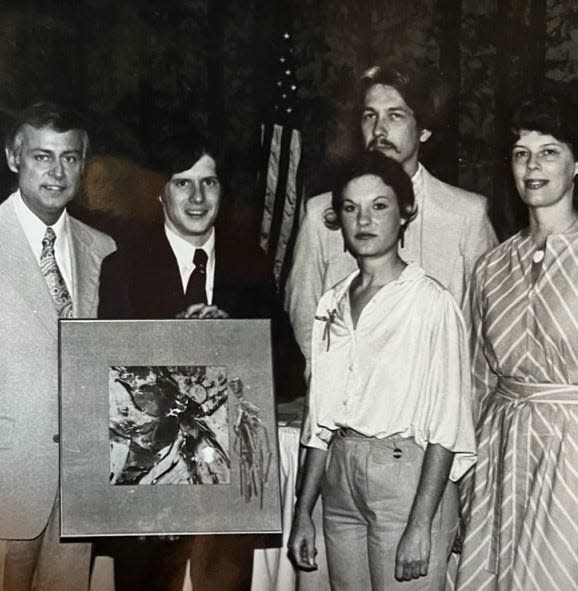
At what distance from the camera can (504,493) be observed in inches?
89.6

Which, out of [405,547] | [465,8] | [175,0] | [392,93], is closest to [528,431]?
[405,547]

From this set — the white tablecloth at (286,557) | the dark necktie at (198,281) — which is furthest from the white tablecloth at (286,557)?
the dark necktie at (198,281)

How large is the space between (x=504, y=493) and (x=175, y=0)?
4.56 feet

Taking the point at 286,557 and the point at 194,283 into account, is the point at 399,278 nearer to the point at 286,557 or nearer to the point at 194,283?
the point at 194,283

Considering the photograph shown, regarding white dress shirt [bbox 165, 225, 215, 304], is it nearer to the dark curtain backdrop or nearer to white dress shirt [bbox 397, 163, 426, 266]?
the dark curtain backdrop

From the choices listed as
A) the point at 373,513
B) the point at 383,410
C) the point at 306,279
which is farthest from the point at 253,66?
the point at 373,513

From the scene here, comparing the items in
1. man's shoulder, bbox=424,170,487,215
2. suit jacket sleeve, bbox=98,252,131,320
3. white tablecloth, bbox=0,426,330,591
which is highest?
man's shoulder, bbox=424,170,487,215

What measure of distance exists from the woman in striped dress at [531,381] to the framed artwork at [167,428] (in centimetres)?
50

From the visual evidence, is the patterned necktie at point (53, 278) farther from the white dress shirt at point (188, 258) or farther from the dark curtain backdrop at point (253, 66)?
the white dress shirt at point (188, 258)

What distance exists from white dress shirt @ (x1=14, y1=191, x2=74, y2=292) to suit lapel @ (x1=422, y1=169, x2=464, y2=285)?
0.84 metres

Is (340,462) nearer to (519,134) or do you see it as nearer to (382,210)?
(382,210)

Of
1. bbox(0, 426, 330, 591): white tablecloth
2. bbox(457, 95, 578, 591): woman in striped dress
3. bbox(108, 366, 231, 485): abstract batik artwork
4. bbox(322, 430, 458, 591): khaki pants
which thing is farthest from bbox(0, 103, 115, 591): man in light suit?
bbox(457, 95, 578, 591): woman in striped dress

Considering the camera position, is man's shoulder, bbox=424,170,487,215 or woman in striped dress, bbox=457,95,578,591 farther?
man's shoulder, bbox=424,170,487,215

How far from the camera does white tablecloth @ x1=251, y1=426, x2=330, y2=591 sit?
2344 millimetres
